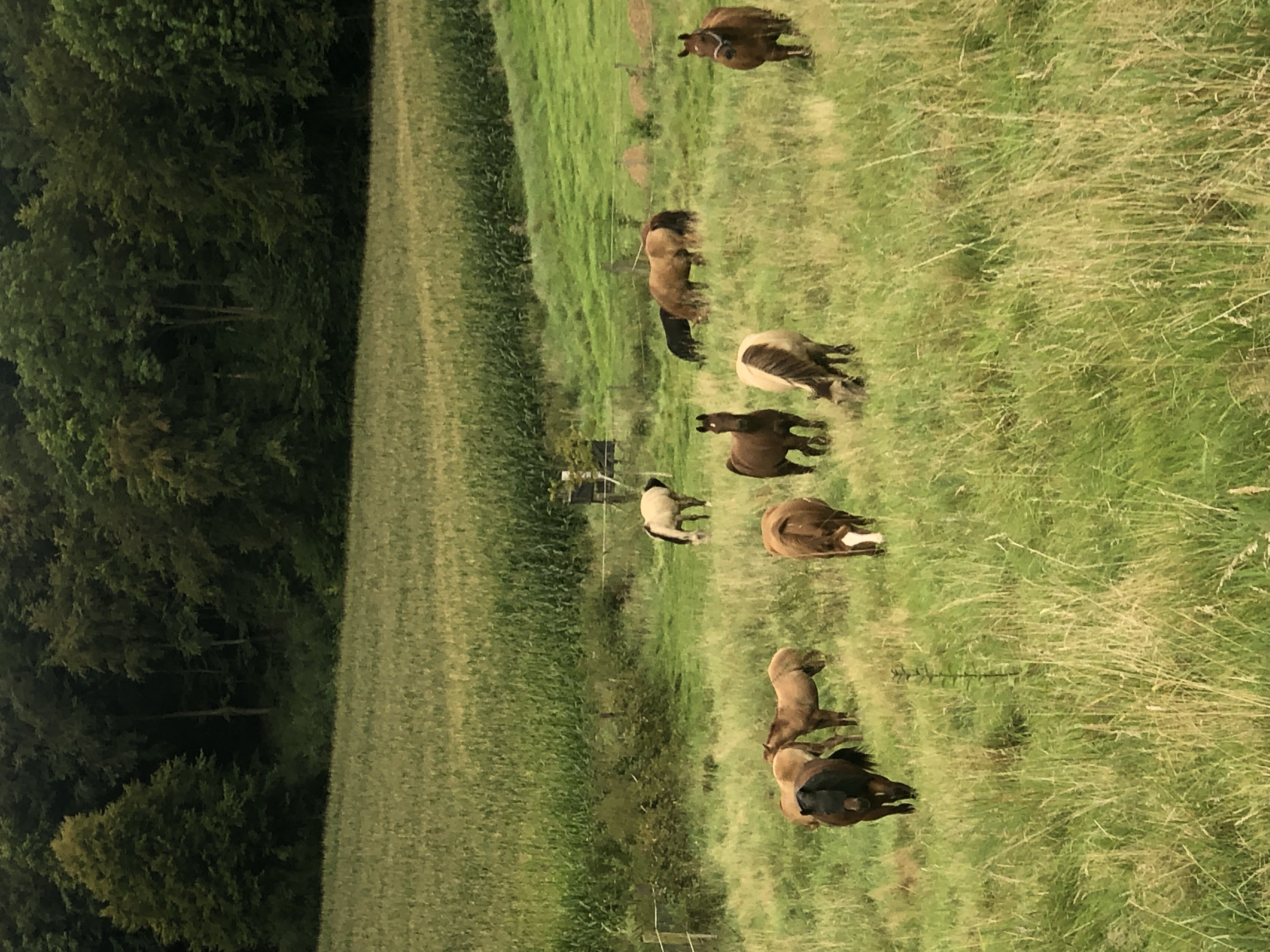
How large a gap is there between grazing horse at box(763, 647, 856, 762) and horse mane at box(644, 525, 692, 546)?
162cm

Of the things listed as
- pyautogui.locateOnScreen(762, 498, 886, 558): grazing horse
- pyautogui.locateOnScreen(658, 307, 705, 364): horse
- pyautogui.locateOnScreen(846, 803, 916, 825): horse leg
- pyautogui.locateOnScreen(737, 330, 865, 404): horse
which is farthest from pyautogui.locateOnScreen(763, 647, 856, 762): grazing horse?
pyautogui.locateOnScreen(658, 307, 705, 364): horse

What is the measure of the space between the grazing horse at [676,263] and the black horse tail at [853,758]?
3766 millimetres

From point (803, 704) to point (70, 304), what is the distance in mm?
9284

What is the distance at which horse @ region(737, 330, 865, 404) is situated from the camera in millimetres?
6848

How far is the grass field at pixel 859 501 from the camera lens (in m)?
4.72

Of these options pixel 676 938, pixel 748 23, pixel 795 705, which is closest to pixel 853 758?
pixel 795 705

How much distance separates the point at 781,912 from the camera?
8.12 m

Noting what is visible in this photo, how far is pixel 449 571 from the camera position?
11289 millimetres

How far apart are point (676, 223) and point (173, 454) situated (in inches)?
253

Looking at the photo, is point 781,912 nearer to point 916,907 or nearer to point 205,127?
point 916,907

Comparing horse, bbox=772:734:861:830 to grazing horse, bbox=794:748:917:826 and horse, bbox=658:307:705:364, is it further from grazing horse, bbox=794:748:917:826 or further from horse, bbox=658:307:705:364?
horse, bbox=658:307:705:364

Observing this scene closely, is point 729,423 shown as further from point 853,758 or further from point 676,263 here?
point 853,758

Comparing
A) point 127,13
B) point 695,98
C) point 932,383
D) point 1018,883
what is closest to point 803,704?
point 1018,883

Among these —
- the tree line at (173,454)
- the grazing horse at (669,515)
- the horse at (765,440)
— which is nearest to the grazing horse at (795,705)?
the horse at (765,440)
